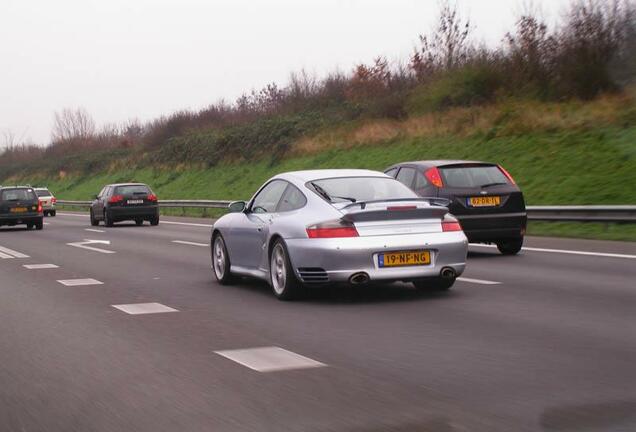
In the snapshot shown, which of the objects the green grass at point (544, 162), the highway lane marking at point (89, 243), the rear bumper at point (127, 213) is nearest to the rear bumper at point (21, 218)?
the rear bumper at point (127, 213)

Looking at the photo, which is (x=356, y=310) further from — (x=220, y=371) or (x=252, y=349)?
(x=220, y=371)

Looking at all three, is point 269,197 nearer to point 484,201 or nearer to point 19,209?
point 484,201

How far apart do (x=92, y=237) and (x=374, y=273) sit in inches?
649

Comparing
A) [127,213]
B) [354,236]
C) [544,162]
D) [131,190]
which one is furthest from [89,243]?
[354,236]

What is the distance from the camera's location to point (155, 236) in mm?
24031

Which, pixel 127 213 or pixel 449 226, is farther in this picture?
pixel 127 213

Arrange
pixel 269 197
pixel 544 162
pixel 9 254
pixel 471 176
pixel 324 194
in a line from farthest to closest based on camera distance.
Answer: pixel 544 162, pixel 9 254, pixel 471 176, pixel 269 197, pixel 324 194

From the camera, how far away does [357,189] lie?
1026cm

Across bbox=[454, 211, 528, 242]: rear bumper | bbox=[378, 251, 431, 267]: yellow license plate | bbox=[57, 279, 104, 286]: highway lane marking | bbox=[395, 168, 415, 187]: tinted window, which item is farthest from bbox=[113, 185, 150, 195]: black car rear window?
bbox=[378, 251, 431, 267]: yellow license plate

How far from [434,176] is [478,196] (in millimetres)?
732

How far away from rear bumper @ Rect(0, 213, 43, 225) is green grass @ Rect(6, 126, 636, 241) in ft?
32.9

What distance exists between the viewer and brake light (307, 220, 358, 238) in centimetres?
946

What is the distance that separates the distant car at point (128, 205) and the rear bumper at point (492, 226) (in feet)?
61.6

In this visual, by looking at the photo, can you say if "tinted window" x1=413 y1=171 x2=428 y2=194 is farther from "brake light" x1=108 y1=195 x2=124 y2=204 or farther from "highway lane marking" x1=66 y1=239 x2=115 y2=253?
"brake light" x1=108 y1=195 x2=124 y2=204
